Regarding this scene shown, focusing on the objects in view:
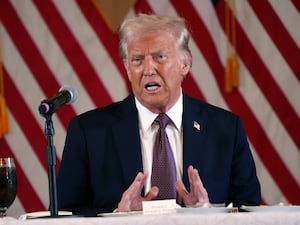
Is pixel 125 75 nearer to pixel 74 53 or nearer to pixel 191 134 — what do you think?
pixel 74 53

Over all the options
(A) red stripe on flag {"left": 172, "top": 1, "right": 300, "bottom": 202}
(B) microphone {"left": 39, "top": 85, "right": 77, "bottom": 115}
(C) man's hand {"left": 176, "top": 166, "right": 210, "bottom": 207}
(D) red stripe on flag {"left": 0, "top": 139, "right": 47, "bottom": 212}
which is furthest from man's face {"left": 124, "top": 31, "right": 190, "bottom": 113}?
(D) red stripe on flag {"left": 0, "top": 139, "right": 47, "bottom": 212}

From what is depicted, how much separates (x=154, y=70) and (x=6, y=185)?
0.95m

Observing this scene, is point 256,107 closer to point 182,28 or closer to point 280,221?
point 182,28

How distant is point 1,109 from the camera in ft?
13.6

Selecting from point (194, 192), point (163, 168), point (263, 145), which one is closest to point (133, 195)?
point (194, 192)

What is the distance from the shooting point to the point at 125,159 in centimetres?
304

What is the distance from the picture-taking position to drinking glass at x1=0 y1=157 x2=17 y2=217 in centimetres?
226

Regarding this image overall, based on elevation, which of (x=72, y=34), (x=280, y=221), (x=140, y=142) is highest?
(x=72, y=34)

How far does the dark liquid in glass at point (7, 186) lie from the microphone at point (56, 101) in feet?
0.64

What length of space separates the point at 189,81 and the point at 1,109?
940 mm

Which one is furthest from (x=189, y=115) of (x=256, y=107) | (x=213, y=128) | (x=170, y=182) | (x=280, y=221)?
(x=280, y=221)

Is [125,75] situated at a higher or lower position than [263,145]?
higher

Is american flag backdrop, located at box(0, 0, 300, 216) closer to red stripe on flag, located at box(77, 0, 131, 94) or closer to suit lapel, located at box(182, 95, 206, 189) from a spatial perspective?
red stripe on flag, located at box(77, 0, 131, 94)

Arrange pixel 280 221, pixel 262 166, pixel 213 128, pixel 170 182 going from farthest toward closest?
pixel 262 166, pixel 213 128, pixel 170 182, pixel 280 221
